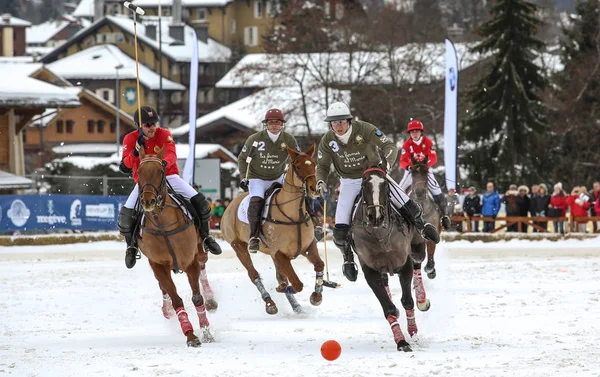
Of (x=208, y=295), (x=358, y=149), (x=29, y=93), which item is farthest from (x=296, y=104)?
(x=358, y=149)

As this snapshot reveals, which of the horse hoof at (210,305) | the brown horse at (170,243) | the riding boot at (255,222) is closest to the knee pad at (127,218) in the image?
the brown horse at (170,243)

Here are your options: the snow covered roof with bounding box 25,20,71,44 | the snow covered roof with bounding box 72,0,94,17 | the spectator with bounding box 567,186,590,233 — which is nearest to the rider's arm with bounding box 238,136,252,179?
the spectator with bounding box 567,186,590,233

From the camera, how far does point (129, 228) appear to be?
13180 mm

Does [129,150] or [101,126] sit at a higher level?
[129,150]

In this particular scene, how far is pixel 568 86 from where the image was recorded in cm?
5384

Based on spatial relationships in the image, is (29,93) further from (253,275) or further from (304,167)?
(304,167)

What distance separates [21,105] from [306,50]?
66.9 feet

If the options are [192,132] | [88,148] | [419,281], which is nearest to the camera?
[419,281]

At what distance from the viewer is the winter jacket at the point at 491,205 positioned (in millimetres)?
33438

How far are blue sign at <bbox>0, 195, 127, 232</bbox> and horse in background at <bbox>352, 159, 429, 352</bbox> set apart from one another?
21739mm

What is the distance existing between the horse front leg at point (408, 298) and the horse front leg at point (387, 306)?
17 cm

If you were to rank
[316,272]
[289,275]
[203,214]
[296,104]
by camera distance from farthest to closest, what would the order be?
1. [296,104]
2. [316,272]
3. [289,275]
4. [203,214]

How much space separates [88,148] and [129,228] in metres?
68.7

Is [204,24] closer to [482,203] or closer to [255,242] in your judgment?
[482,203]
